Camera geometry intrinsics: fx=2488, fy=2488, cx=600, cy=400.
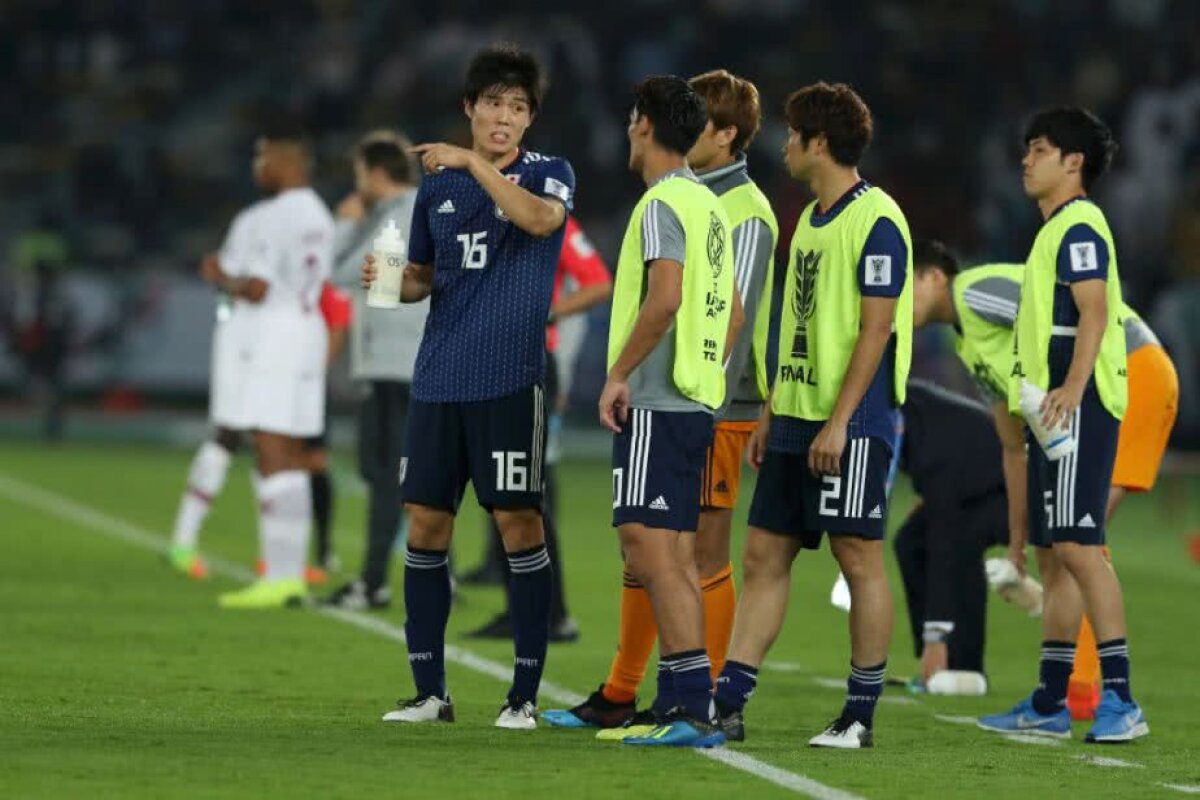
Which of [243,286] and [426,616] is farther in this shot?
[243,286]

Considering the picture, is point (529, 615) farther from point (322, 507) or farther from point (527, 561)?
point (322, 507)

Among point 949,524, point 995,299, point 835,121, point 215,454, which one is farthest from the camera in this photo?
point 215,454

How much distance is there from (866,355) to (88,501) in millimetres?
12883

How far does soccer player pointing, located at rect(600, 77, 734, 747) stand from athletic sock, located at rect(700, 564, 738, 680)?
65cm

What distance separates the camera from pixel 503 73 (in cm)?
775

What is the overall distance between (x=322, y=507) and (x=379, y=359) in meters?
2.74

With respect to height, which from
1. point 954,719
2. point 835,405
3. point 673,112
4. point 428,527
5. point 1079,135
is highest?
point 1079,135

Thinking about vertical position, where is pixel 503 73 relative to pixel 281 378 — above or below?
above

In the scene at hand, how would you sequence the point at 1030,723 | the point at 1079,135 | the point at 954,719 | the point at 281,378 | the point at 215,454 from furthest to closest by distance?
the point at 215,454 < the point at 281,378 < the point at 954,719 < the point at 1030,723 < the point at 1079,135

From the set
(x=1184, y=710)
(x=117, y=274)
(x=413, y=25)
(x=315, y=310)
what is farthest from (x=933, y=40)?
(x=1184, y=710)

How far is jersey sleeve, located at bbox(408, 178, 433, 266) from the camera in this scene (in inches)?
309

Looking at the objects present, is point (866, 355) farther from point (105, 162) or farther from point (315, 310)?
point (105, 162)

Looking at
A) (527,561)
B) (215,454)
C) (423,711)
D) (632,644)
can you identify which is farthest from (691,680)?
(215,454)

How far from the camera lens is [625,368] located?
23.9ft
